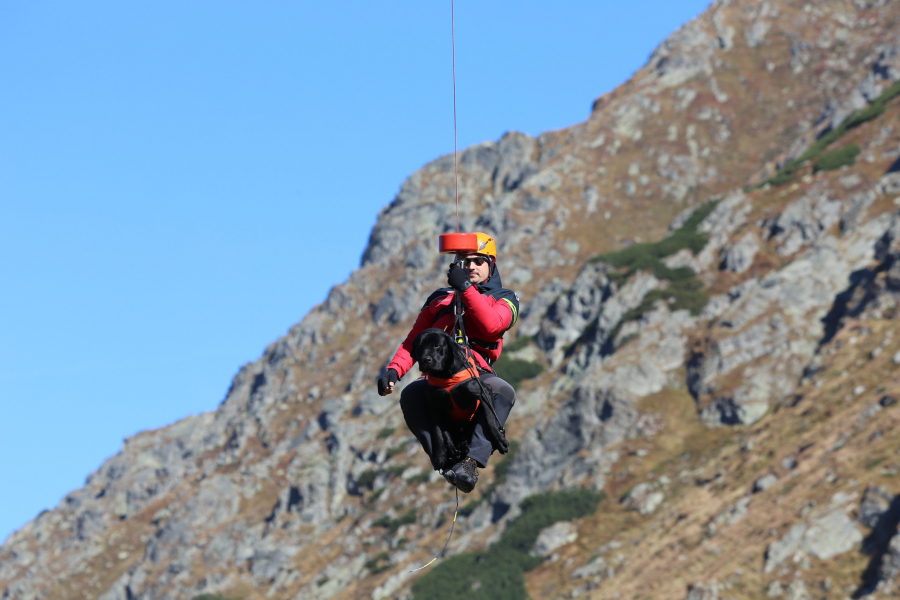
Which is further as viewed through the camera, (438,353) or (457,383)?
(457,383)

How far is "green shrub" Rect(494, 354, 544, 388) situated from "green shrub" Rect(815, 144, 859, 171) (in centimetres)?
3890

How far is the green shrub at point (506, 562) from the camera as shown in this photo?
274ft

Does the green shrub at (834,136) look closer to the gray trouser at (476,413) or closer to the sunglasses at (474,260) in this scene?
the sunglasses at (474,260)

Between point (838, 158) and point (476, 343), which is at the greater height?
point (838, 158)

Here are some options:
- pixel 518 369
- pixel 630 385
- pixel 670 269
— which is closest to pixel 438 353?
pixel 630 385

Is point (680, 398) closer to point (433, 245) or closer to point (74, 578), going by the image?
point (433, 245)

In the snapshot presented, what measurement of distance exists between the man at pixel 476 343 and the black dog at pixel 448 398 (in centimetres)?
13

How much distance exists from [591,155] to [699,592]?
10735cm

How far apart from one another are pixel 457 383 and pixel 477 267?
A: 150cm

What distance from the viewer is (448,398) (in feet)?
41.6

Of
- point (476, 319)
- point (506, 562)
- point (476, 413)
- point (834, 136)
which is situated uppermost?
point (834, 136)

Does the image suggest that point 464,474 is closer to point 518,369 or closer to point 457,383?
point 457,383

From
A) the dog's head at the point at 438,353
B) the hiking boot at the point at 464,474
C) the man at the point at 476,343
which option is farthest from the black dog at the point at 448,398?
the hiking boot at the point at 464,474

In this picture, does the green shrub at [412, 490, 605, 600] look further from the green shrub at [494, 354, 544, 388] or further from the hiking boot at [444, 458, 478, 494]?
the hiking boot at [444, 458, 478, 494]
